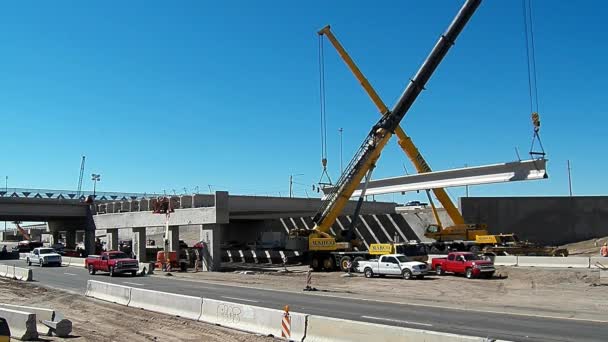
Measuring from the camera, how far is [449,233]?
5219cm

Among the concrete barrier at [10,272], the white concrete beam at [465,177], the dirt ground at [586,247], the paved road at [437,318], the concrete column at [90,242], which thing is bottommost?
the paved road at [437,318]

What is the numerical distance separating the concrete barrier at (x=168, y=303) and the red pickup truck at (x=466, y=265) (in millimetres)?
21355

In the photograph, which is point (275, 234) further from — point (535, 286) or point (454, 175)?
point (535, 286)

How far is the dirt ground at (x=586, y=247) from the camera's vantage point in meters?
53.7

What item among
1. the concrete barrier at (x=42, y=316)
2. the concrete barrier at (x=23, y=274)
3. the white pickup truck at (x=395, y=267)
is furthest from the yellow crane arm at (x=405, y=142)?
the concrete barrier at (x=42, y=316)

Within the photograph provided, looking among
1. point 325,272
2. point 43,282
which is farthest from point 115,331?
point 325,272

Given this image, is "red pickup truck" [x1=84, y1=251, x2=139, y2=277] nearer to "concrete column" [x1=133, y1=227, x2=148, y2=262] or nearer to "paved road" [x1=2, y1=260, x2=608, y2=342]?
"paved road" [x1=2, y1=260, x2=608, y2=342]

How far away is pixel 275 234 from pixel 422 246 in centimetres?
2675

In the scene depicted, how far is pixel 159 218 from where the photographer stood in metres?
60.0

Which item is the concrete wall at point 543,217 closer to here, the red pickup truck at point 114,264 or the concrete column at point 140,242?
the concrete column at point 140,242

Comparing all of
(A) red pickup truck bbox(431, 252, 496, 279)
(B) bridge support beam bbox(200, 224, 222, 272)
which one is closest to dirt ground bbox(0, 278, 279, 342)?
(A) red pickup truck bbox(431, 252, 496, 279)

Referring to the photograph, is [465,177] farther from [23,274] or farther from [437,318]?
[23,274]

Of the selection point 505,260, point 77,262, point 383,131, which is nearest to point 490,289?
point 505,260

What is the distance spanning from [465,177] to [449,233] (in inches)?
206
